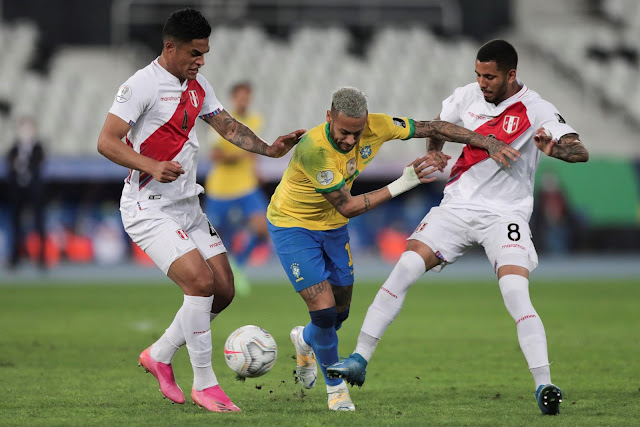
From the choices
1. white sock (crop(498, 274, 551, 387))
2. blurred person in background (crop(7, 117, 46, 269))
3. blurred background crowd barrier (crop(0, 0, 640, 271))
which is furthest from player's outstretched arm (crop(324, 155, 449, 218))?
blurred background crowd barrier (crop(0, 0, 640, 271))

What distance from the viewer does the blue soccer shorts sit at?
6566 millimetres

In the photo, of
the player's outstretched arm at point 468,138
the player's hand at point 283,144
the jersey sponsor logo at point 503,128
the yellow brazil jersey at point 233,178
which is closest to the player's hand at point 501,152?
the player's outstretched arm at point 468,138

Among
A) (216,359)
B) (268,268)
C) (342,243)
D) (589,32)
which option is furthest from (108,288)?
(589,32)

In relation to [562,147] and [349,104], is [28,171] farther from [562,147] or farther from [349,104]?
[562,147]

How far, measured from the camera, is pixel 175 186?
6.48 m

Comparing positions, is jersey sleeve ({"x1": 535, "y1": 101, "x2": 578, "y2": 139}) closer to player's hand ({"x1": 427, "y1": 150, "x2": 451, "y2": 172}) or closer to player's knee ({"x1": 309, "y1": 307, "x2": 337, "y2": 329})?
player's hand ({"x1": 427, "y1": 150, "x2": 451, "y2": 172})

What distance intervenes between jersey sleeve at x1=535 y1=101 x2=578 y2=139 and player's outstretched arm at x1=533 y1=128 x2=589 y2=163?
0.31 ft

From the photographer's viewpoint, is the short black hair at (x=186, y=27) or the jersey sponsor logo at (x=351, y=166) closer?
the short black hair at (x=186, y=27)

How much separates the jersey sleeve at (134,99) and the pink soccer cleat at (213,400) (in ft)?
5.70

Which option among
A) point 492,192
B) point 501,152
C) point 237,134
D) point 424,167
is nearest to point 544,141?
point 501,152

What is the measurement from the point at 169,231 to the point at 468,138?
209cm

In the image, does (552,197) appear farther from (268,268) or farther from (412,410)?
(412,410)

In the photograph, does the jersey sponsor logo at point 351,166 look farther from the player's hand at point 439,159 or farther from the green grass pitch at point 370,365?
the green grass pitch at point 370,365

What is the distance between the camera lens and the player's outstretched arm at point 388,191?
6.27m
